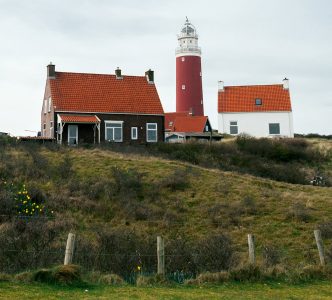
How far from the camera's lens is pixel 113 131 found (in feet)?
127

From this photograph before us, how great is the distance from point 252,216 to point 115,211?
213 inches

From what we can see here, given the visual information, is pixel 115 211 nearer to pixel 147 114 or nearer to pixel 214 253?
pixel 214 253

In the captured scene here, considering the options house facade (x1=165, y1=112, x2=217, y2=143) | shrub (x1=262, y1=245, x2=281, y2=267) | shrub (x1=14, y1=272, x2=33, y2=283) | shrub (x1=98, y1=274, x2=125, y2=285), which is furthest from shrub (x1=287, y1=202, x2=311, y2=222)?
house facade (x1=165, y1=112, x2=217, y2=143)

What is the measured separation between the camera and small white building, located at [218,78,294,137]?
156ft

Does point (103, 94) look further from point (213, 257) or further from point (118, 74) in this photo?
point (213, 257)

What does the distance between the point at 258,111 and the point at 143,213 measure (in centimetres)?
2871

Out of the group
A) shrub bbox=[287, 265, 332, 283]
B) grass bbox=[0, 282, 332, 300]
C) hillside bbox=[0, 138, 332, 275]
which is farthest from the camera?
hillside bbox=[0, 138, 332, 275]

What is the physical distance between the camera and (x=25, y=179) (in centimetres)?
2388

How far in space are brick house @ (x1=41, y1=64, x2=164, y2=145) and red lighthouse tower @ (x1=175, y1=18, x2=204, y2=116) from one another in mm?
13379

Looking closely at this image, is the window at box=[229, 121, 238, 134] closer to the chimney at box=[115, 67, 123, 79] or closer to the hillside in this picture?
the chimney at box=[115, 67, 123, 79]

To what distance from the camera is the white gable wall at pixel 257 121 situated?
47.3 metres

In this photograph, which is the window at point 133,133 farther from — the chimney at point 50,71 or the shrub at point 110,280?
the shrub at point 110,280

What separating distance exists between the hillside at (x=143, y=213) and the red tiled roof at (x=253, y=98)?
20.4 m

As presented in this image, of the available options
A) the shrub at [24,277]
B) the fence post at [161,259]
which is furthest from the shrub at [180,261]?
the shrub at [24,277]
